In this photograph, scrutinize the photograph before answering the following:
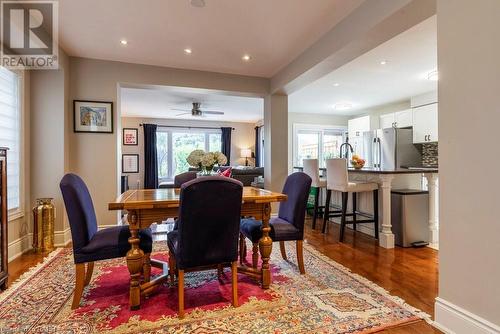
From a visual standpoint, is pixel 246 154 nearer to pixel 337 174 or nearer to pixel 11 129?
pixel 337 174

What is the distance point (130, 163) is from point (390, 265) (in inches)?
303

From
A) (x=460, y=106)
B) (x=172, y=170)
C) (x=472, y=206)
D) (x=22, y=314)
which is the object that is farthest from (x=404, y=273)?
(x=172, y=170)

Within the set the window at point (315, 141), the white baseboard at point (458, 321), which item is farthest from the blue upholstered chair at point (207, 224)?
the window at point (315, 141)

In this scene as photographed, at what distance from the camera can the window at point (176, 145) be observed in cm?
873

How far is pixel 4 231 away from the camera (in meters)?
2.16

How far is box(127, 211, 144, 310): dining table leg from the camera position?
186 cm

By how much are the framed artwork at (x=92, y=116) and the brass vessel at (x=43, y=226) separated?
107 cm

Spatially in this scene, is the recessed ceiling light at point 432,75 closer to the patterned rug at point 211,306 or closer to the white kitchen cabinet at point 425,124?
the white kitchen cabinet at point 425,124

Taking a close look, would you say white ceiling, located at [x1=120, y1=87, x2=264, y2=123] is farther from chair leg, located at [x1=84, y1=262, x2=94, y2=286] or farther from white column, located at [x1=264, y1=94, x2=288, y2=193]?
chair leg, located at [x1=84, y1=262, x2=94, y2=286]

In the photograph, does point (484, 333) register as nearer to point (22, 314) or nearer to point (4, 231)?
point (22, 314)

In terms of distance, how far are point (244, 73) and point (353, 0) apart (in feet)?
7.23

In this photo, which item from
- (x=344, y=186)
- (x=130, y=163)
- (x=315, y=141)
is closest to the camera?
(x=344, y=186)

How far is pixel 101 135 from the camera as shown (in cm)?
375

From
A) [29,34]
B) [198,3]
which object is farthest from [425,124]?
[29,34]
